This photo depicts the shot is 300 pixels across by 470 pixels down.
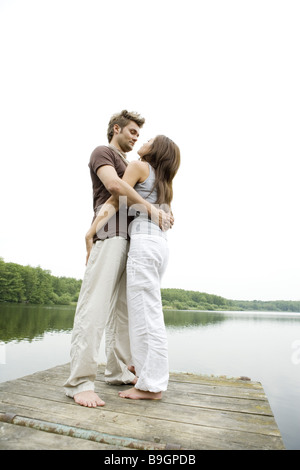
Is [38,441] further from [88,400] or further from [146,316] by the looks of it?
[146,316]

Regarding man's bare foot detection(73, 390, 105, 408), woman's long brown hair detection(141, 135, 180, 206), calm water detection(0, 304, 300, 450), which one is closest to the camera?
man's bare foot detection(73, 390, 105, 408)

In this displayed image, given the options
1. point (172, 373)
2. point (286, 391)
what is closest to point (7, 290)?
point (286, 391)

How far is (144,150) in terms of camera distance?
2.50 m

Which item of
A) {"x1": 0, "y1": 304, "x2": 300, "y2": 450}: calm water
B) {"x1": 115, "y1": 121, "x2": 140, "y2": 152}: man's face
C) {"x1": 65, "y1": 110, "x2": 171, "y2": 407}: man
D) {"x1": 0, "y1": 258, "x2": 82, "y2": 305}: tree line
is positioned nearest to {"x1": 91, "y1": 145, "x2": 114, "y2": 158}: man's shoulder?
{"x1": 65, "y1": 110, "x2": 171, "y2": 407}: man

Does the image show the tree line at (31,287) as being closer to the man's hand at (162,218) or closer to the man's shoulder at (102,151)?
the man's shoulder at (102,151)

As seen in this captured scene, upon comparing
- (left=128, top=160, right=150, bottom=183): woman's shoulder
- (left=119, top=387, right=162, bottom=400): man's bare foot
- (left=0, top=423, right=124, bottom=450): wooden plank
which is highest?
(left=128, top=160, right=150, bottom=183): woman's shoulder

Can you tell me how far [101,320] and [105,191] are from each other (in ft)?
3.52

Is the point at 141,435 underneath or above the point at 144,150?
underneath

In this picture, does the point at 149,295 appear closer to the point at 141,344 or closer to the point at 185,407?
the point at 141,344

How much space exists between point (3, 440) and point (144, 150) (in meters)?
2.15

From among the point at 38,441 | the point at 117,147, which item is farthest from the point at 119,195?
the point at 38,441

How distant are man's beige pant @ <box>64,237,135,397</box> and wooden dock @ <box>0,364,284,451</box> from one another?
6.0 inches

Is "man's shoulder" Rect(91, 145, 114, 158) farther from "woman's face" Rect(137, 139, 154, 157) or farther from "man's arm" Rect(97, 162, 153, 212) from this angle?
"woman's face" Rect(137, 139, 154, 157)

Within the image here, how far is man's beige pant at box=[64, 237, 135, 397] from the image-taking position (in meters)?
2.02
